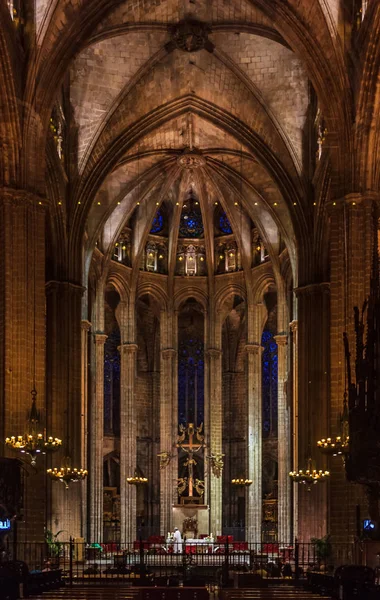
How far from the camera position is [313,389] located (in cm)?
4441

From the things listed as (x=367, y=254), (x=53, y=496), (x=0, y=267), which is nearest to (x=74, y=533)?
(x=53, y=496)

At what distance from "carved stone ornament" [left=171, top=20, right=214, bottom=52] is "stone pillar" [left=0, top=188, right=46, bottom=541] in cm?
1100

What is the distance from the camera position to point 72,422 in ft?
146

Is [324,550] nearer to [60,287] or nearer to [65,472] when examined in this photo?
[65,472]

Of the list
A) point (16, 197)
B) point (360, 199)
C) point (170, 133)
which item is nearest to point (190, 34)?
point (170, 133)

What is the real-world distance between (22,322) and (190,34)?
14257 mm

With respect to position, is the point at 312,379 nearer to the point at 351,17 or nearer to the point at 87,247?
the point at 87,247

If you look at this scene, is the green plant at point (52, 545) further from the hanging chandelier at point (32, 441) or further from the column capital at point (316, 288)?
the column capital at point (316, 288)

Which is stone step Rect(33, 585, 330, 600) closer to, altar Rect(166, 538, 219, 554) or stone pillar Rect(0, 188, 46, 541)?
stone pillar Rect(0, 188, 46, 541)

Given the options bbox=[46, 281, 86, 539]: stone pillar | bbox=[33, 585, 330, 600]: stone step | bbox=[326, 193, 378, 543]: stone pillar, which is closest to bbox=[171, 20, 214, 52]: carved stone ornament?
bbox=[46, 281, 86, 539]: stone pillar

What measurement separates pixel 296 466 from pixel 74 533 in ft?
34.7

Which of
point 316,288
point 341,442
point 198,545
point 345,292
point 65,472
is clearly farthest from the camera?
point 198,545

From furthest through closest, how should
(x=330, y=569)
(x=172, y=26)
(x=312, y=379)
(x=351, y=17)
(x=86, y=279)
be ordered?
(x=86, y=279) → (x=312, y=379) → (x=172, y=26) → (x=351, y=17) → (x=330, y=569)

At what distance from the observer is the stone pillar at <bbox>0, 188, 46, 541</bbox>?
3250cm
